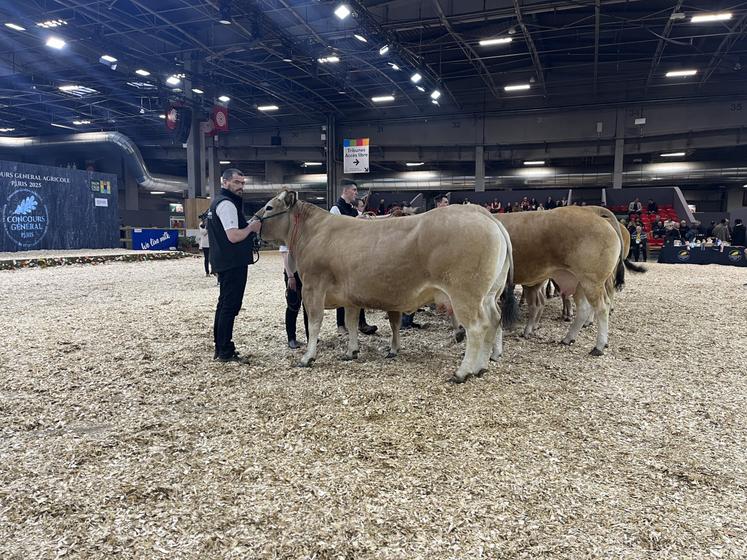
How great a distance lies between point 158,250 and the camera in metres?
21.2

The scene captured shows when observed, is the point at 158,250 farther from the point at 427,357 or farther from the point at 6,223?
the point at 427,357

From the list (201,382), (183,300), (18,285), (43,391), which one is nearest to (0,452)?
(43,391)

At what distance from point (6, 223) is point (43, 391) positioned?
1681 cm

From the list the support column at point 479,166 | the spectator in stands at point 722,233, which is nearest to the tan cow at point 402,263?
the spectator in stands at point 722,233

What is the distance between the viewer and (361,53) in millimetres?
17312

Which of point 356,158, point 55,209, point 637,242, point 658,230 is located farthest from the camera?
point 658,230

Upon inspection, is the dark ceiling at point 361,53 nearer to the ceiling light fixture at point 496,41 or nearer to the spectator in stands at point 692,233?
the ceiling light fixture at point 496,41

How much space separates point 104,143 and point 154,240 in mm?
11023

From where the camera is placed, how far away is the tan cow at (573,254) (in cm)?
484

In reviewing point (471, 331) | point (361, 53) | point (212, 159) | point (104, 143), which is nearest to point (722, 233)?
point (361, 53)

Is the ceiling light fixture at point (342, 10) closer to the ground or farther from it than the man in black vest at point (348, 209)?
farther from it

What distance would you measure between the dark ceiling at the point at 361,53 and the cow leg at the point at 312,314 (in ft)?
40.7

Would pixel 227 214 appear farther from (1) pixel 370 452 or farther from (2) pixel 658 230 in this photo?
(2) pixel 658 230

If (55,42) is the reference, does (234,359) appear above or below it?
below
